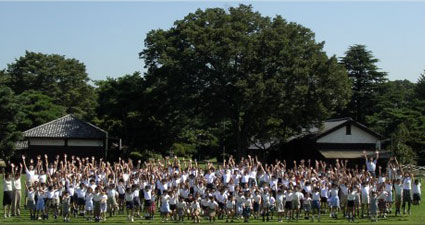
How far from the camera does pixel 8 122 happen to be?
200 ft

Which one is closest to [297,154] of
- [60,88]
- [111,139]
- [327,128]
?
[327,128]

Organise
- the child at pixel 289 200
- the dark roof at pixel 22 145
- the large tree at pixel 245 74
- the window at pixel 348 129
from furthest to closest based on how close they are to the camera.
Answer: the dark roof at pixel 22 145, the window at pixel 348 129, the large tree at pixel 245 74, the child at pixel 289 200

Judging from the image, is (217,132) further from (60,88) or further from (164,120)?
(60,88)

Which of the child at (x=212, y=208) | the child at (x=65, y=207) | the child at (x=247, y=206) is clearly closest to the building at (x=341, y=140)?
the child at (x=247, y=206)

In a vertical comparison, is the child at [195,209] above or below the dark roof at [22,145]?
below

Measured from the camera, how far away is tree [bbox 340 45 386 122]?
280 ft

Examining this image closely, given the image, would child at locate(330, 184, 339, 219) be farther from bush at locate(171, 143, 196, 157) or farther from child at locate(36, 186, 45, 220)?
bush at locate(171, 143, 196, 157)

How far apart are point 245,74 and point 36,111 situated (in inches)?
1192

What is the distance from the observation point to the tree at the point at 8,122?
59.9 m

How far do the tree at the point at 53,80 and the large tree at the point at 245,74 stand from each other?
1459 inches

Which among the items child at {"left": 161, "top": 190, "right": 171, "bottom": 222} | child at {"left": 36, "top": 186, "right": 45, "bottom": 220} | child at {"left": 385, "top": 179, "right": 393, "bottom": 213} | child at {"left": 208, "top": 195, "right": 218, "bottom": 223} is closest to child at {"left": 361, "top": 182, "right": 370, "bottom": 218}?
child at {"left": 385, "top": 179, "right": 393, "bottom": 213}

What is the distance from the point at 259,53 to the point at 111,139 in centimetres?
1756

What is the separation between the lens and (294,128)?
6091 cm

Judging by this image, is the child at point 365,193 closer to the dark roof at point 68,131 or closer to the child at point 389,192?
the child at point 389,192
